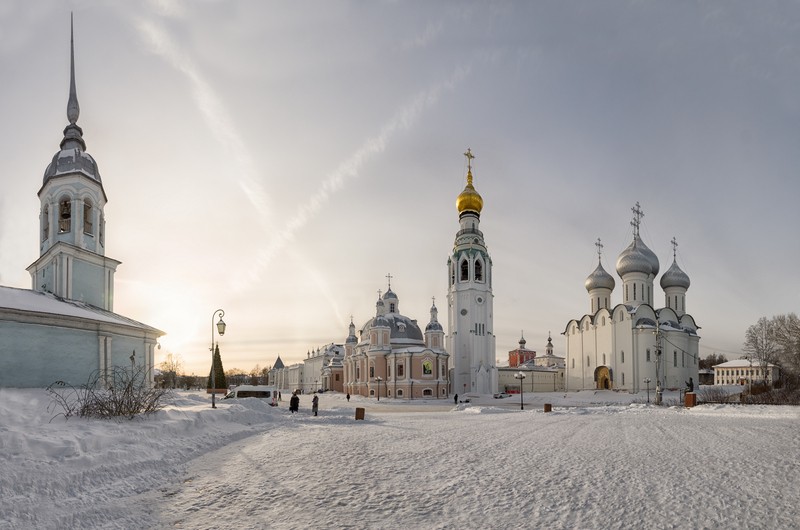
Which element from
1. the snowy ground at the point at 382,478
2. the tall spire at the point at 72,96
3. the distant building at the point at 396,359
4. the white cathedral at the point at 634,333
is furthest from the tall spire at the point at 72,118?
the white cathedral at the point at 634,333

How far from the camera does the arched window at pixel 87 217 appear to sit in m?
26.4

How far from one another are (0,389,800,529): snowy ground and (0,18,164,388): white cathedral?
5442mm

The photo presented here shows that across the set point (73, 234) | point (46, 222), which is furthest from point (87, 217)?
point (46, 222)

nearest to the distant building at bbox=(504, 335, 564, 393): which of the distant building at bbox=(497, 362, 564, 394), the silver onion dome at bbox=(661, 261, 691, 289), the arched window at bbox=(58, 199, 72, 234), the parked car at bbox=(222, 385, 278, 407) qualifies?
the distant building at bbox=(497, 362, 564, 394)

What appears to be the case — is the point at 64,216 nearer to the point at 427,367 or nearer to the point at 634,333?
the point at 427,367

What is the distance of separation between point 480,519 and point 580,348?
57574 millimetres

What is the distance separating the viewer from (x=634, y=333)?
54.2 meters

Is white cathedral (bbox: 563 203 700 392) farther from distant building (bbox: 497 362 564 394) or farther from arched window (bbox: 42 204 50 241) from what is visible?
arched window (bbox: 42 204 50 241)

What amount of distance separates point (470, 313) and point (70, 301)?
44.8 metres

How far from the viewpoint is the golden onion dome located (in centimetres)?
6581

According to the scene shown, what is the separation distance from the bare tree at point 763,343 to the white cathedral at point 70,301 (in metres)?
62.5

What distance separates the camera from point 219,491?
29.8ft

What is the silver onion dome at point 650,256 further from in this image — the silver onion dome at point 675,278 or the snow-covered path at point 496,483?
the snow-covered path at point 496,483

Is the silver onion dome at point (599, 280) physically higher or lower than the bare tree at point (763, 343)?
higher
